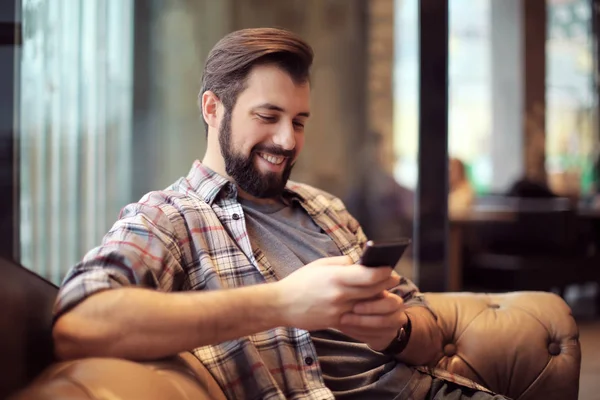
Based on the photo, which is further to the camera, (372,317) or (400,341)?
→ (400,341)

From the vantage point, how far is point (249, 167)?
1.29 m

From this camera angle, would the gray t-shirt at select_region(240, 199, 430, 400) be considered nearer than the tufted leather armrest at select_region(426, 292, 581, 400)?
Yes

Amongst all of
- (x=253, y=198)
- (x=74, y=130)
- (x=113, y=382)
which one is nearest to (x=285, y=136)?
(x=253, y=198)

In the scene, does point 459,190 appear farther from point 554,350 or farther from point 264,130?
point 264,130

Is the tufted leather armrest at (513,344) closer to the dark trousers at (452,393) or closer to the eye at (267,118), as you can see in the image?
the dark trousers at (452,393)

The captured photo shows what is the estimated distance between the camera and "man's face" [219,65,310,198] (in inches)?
49.6

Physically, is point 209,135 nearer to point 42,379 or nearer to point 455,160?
point 42,379

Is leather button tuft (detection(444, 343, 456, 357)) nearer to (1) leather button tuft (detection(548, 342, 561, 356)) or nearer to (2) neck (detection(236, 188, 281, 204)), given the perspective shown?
(1) leather button tuft (detection(548, 342, 561, 356))

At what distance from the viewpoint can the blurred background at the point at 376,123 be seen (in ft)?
5.78

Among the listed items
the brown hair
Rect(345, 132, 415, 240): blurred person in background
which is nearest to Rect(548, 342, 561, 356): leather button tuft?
the brown hair

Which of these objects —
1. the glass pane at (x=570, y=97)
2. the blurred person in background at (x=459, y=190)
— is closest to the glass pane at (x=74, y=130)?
the blurred person in background at (x=459, y=190)

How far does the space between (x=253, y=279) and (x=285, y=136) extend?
26 cm

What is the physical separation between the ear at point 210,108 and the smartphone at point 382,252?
48 cm

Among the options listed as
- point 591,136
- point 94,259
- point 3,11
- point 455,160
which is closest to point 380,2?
point 455,160
